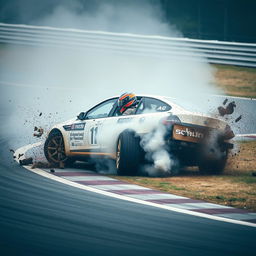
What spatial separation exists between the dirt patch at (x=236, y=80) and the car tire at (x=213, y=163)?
8521 mm

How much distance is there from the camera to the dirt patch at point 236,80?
21031 millimetres

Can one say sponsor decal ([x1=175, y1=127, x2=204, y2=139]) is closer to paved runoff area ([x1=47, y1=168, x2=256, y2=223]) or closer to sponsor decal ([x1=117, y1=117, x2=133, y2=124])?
sponsor decal ([x1=117, y1=117, x2=133, y2=124])

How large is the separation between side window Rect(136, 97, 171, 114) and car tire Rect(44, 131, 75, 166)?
5.38ft

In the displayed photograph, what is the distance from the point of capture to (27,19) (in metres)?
32.2

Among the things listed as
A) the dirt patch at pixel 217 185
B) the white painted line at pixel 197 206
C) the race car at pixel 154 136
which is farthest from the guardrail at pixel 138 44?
the white painted line at pixel 197 206

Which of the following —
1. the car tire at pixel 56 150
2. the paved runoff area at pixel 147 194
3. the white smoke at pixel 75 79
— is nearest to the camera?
the paved runoff area at pixel 147 194

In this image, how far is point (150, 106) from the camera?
11.7m

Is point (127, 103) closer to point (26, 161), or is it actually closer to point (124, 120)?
point (124, 120)

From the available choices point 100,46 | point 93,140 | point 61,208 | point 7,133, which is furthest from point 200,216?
point 100,46

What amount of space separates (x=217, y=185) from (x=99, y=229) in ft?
11.8

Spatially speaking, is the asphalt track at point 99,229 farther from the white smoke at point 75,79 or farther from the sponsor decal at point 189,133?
the white smoke at point 75,79

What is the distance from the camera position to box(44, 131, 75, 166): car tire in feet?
41.0

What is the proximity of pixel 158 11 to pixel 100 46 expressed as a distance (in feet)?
22.1

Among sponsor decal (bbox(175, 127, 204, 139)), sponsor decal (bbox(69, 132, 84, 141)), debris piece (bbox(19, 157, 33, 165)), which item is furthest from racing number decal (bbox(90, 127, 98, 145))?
sponsor decal (bbox(175, 127, 204, 139))
